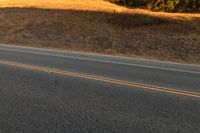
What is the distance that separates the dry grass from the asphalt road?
24.7 feet

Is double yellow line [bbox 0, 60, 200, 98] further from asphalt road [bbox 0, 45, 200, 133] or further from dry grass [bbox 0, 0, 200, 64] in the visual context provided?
dry grass [bbox 0, 0, 200, 64]

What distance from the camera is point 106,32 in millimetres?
26594

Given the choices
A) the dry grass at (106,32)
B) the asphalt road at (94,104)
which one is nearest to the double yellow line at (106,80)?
the asphalt road at (94,104)

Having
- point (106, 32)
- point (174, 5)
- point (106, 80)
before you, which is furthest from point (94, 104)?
point (174, 5)

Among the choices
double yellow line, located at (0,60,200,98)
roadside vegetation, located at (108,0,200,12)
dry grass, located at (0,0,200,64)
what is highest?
double yellow line, located at (0,60,200,98)

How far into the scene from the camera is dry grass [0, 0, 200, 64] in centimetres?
2155

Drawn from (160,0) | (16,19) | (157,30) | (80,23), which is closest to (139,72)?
(157,30)

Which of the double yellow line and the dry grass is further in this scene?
the dry grass

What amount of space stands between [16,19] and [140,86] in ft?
77.8

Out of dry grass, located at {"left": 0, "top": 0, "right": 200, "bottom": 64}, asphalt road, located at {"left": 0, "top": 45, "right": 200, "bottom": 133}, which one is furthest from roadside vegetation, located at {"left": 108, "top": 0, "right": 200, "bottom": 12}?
asphalt road, located at {"left": 0, "top": 45, "right": 200, "bottom": 133}

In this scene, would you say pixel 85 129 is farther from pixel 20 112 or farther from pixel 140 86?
pixel 140 86

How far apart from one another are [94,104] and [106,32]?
743 inches

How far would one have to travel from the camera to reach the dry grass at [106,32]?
21.5 meters

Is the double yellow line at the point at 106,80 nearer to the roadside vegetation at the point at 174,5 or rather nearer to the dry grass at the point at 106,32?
the dry grass at the point at 106,32
